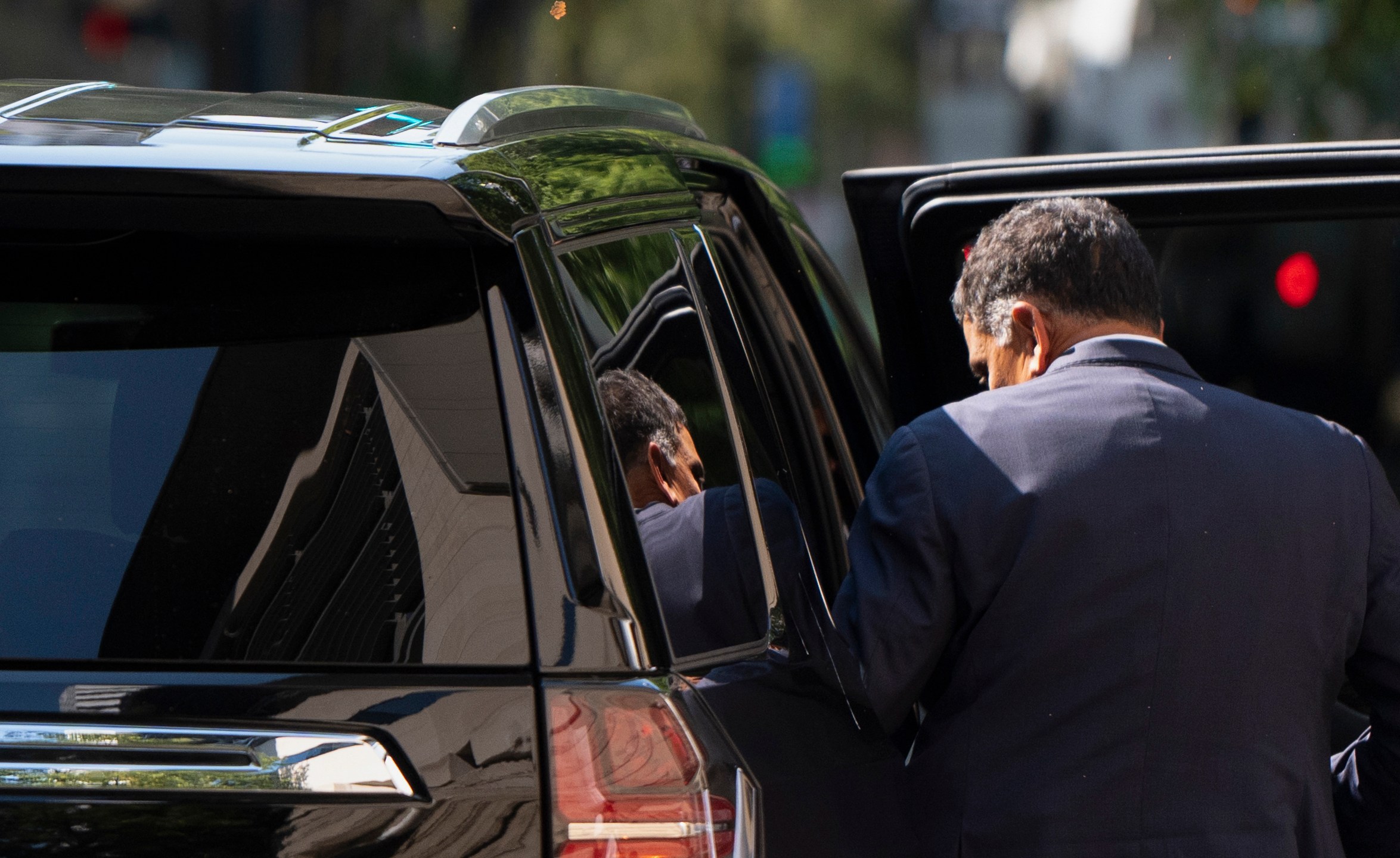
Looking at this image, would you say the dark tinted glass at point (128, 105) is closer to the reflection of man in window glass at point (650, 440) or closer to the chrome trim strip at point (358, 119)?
the chrome trim strip at point (358, 119)

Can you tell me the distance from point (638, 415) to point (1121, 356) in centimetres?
85

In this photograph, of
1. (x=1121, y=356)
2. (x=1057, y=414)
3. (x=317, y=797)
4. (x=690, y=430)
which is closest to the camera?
(x=317, y=797)

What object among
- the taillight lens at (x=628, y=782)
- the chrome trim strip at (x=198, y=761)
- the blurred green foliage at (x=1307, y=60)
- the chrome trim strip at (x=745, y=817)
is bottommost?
the chrome trim strip at (x=745, y=817)

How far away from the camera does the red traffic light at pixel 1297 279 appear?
313 centimetres

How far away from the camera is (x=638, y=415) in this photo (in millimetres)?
1870

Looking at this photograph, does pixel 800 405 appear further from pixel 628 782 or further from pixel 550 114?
pixel 628 782

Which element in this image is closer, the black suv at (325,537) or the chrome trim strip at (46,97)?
the black suv at (325,537)

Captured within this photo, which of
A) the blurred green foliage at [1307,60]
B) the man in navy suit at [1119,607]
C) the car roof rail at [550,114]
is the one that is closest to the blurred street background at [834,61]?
the blurred green foliage at [1307,60]

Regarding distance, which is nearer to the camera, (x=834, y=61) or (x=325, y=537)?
(x=325, y=537)

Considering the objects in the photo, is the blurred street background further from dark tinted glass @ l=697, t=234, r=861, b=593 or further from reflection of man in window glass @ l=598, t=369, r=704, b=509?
reflection of man in window glass @ l=598, t=369, r=704, b=509

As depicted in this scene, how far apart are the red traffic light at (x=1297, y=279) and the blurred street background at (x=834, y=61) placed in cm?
832

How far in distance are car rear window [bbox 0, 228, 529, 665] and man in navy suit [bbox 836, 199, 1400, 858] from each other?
0.80 m

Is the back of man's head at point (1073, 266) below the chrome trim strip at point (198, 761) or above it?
→ above

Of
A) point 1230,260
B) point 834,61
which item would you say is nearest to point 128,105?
point 1230,260
